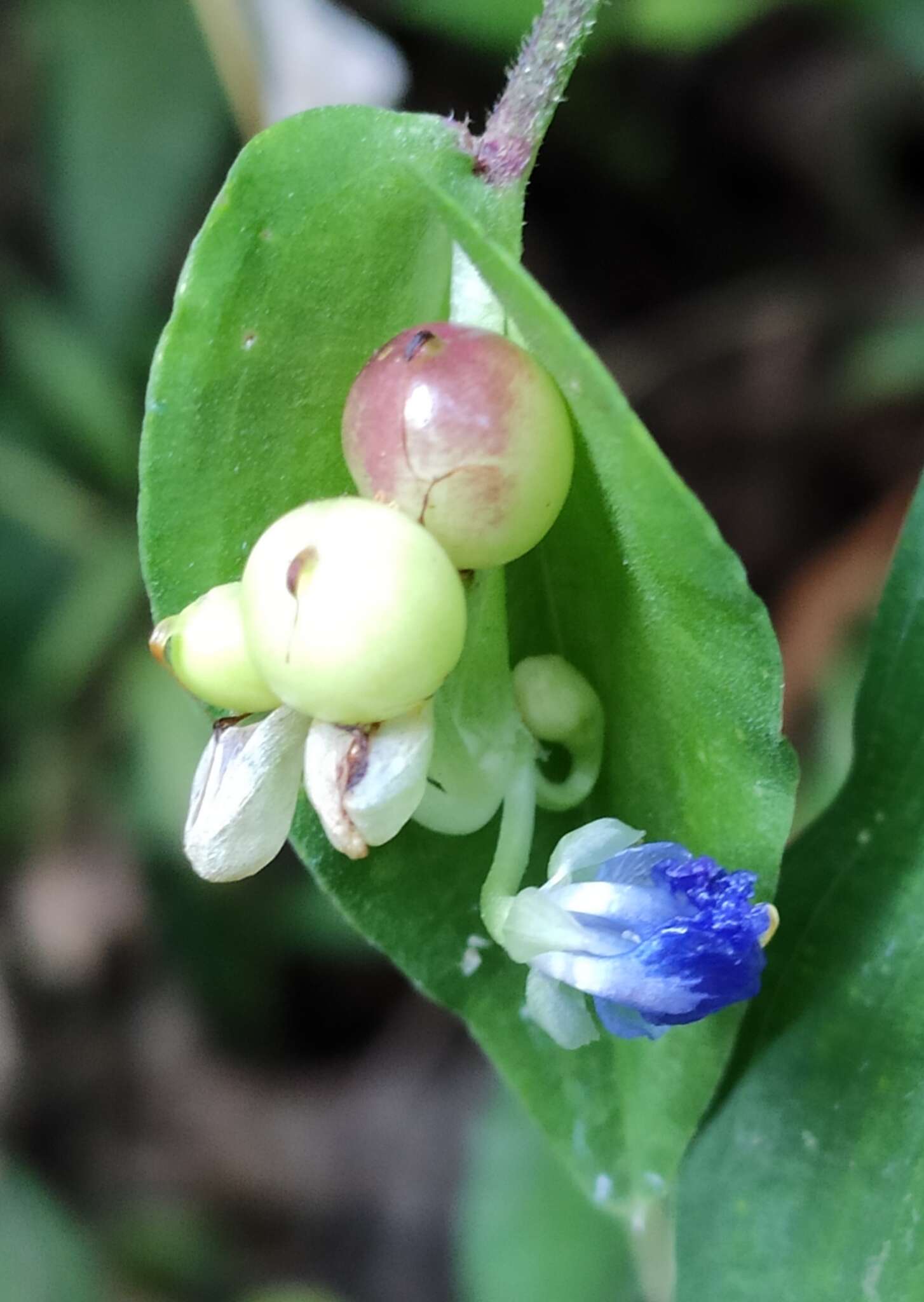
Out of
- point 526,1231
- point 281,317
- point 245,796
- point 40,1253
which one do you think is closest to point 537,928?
point 245,796

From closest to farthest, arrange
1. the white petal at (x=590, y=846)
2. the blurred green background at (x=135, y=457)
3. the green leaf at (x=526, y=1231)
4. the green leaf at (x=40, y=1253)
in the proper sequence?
the white petal at (x=590, y=846), the green leaf at (x=526, y=1231), the green leaf at (x=40, y=1253), the blurred green background at (x=135, y=457)

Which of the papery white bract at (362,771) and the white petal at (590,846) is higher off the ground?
the papery white bract at (362,771)

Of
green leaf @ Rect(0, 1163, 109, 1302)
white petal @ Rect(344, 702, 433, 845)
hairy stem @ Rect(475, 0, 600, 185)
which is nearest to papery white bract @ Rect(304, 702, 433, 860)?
white petal @ Rect(344, 702, 433, 845)

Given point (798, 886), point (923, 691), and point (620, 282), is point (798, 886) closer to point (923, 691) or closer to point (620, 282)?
point (923, 691)

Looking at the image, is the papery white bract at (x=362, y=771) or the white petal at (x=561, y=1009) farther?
the white petal at (x=561, y=1009)

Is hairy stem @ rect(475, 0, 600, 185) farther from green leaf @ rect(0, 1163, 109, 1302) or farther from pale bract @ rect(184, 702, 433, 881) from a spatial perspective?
green leaf @ rect(0, 1163, 109, 1302)

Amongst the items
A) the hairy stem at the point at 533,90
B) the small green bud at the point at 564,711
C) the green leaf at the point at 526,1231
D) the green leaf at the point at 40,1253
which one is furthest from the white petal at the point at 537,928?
the green leaf at the point at 40,1253

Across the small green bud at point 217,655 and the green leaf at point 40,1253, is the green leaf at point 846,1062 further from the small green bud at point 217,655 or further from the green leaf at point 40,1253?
the green leaf at point 40,1253

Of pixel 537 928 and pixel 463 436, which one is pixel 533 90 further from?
pixel 537 928
